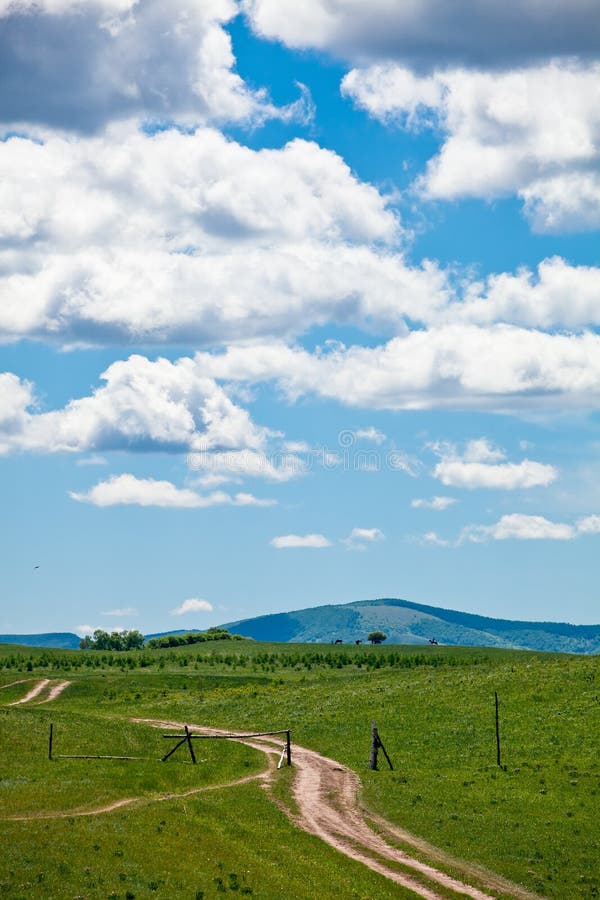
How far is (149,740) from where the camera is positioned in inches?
2657

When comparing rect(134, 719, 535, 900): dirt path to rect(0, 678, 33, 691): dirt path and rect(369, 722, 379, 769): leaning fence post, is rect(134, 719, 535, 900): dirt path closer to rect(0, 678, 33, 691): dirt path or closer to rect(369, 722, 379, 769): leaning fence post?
rect(369, 722, 379, 769): leaning fence post

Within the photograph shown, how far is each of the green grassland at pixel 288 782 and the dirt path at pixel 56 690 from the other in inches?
56.1

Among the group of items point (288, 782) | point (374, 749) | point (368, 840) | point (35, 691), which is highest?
point (35, 691)

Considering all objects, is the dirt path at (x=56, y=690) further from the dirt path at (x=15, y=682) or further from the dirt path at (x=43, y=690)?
the dirt path at (x=15, y=682)

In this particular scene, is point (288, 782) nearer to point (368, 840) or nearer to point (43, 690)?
point (368, 840)

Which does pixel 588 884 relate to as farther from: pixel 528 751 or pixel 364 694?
pixel 364 694

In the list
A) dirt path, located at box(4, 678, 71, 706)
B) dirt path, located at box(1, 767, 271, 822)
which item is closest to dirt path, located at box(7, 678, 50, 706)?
dirt path, located at box(4, 678, 71, 706)

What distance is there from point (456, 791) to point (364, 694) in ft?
135

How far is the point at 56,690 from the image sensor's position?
11012 centimetres

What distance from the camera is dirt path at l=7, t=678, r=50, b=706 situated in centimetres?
10303

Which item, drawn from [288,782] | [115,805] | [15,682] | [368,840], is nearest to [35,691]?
Result: [15,682]

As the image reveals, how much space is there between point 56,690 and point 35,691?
2230mm

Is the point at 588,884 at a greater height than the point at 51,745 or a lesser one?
lesser

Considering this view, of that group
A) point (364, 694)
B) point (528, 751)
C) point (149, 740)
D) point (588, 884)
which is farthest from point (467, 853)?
point (364, 694)
